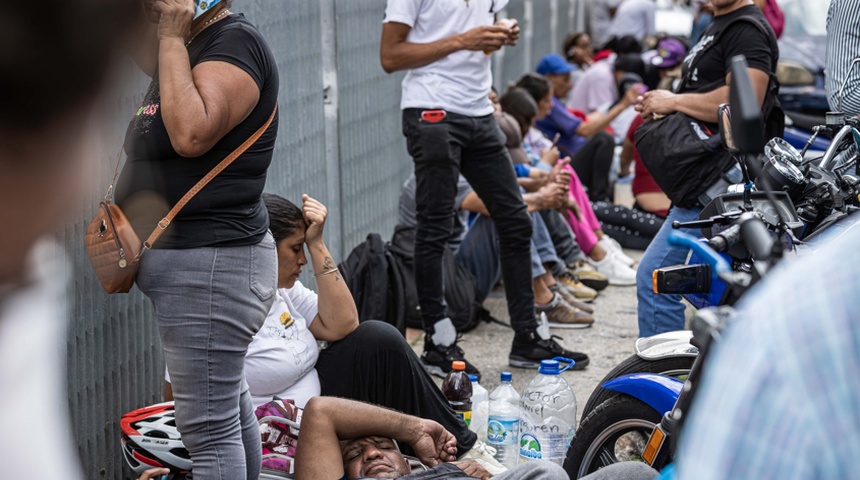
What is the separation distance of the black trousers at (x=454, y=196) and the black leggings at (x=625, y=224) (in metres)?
3.00

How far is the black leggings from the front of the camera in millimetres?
7887

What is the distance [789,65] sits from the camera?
9922mm

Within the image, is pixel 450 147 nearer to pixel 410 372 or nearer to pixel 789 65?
pixel 410 372

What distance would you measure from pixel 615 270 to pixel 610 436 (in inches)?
156

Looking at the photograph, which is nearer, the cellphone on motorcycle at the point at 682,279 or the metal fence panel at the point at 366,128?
the cellphone on motorcycle at the point at 682,279

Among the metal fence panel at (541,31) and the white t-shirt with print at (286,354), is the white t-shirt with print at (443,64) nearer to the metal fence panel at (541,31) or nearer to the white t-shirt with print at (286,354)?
the white t-shirt with print at (286,354)

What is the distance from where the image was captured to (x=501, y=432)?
13.4 ft

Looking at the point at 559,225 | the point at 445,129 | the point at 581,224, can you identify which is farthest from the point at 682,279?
the point at 581,224

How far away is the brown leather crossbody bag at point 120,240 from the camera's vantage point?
2.71 meters

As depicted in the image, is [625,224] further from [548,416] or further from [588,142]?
[548,416]

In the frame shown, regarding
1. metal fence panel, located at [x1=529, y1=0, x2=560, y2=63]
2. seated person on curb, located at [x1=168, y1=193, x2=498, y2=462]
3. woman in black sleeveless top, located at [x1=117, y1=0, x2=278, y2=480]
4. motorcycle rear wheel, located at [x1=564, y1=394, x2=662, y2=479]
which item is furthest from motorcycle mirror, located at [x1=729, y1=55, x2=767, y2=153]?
metal fence panel, located at [x1=529, y1=0, x2=560, y2=63]

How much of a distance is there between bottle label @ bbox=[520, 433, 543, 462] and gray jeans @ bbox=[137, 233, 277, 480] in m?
1.37

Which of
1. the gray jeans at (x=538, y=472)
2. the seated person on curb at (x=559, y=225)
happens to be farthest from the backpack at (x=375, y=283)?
the gray jeans at (x=538, y=472)

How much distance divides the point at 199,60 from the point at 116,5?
54.5 inches
